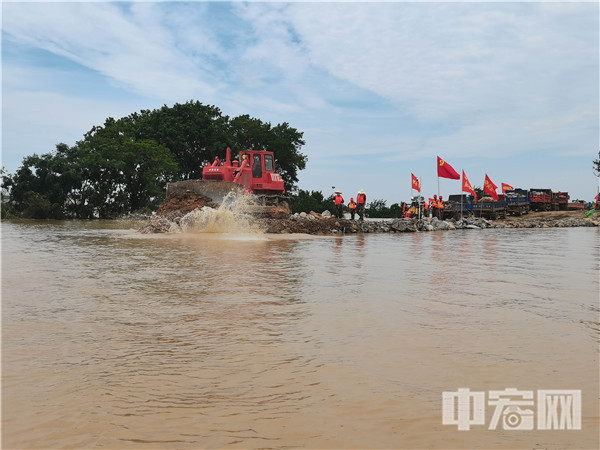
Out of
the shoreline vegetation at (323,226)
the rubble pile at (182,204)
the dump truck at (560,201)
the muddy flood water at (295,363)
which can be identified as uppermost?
the dump truck at (560,201)

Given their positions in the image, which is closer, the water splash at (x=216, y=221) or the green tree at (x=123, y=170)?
the water splash at (x=216, y=221)

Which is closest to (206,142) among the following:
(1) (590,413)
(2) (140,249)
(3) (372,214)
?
(3) (372,214)

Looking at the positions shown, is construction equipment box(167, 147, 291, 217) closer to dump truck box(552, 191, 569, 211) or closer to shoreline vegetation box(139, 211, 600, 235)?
shoreline vegetation box(139, 211, 600, 235)

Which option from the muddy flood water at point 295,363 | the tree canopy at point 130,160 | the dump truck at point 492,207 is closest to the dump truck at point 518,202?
the dump truck at point 492,207

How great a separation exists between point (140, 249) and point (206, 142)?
114ft

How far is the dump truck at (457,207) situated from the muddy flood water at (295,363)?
33744 millimetres

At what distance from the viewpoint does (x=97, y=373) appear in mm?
2875

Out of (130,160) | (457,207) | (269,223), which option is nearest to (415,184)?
(457,207)

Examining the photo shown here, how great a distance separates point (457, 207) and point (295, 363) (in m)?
38.5

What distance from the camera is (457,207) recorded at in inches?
1547

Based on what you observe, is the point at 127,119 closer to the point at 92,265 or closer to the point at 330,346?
the point at 92,265

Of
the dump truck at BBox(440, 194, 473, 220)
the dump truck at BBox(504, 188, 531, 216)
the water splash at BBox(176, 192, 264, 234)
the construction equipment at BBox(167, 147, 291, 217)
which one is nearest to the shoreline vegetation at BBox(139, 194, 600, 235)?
the water splash at BBox(176, 192, 264, 234)

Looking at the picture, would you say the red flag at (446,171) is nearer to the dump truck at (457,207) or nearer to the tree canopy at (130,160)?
the dump truck at (457,207)

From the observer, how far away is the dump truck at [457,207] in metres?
38.6
